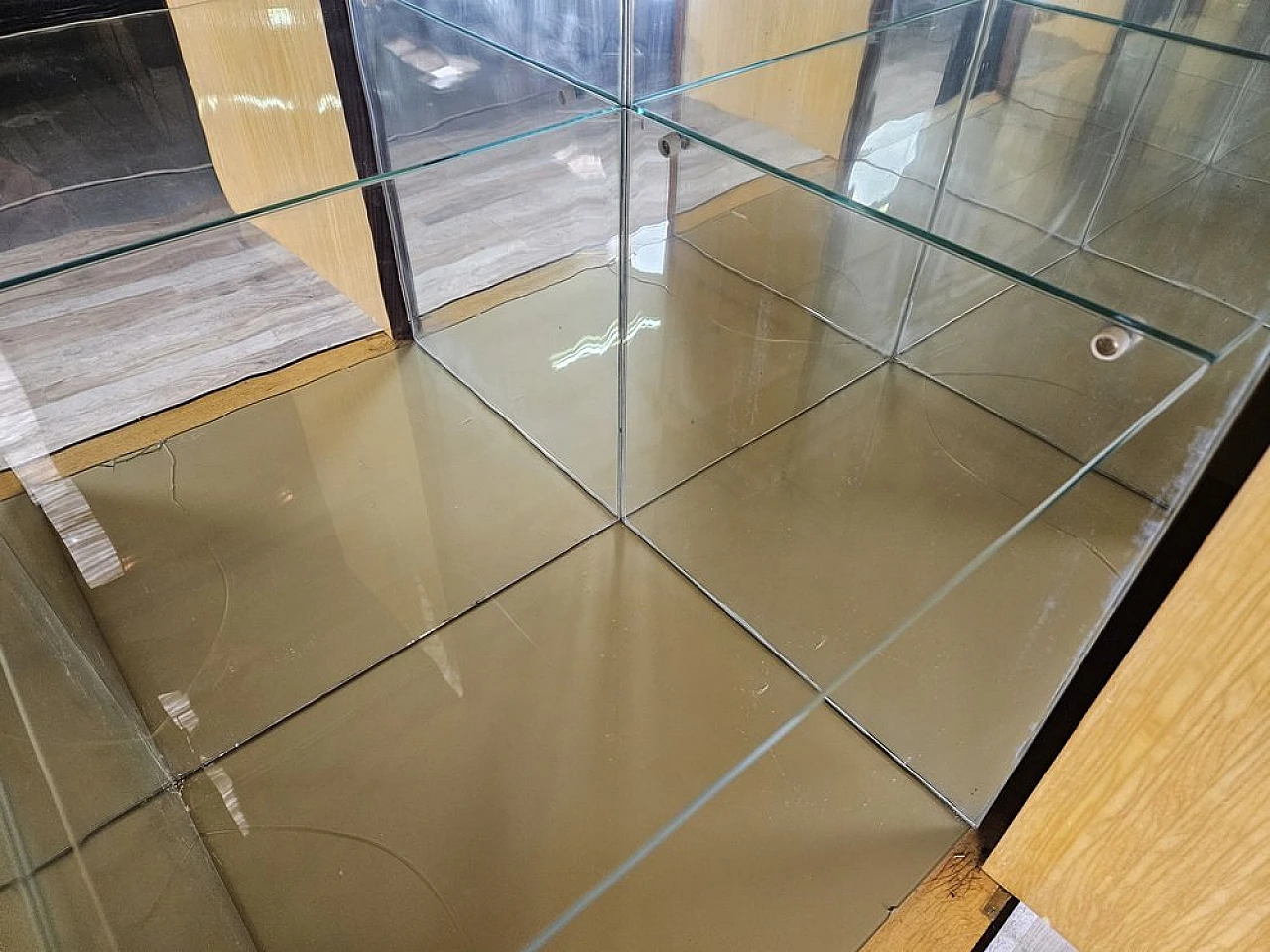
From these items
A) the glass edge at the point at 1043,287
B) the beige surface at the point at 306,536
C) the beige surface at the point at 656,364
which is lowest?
the beige surface at the point at 306,536

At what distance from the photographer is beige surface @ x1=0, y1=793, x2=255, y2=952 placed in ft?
1.27

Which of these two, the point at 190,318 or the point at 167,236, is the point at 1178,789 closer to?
the point at 167,236

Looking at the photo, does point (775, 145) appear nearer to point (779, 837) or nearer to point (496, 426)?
point (496, 426)

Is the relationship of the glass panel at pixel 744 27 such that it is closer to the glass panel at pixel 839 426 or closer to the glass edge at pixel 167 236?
the glass panel at pixel 839 426

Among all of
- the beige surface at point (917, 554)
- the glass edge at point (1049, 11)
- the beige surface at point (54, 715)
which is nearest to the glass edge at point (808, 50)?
the glass edge at point (1049, 11)

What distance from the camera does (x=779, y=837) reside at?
0.84m

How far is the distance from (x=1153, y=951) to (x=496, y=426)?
90cm

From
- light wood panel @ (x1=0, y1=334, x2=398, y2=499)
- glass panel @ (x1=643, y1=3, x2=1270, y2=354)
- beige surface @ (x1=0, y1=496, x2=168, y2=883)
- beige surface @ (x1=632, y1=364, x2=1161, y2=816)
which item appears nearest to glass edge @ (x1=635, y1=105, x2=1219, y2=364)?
beige surface @ (x1=632, y1=364, x2=1161, y2=816)

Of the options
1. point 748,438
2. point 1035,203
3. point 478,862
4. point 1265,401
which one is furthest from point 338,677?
point 1035,203

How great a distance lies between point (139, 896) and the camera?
1.84ft

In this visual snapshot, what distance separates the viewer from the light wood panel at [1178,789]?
1.70 feet

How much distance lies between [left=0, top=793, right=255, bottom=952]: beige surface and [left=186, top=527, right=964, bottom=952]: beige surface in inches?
1.9

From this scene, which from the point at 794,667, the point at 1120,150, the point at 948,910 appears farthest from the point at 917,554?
the point at 1120,150

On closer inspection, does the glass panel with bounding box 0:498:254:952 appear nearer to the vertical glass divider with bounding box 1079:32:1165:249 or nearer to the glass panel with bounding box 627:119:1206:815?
the glass panel with bounding box 627:119:1206:815
